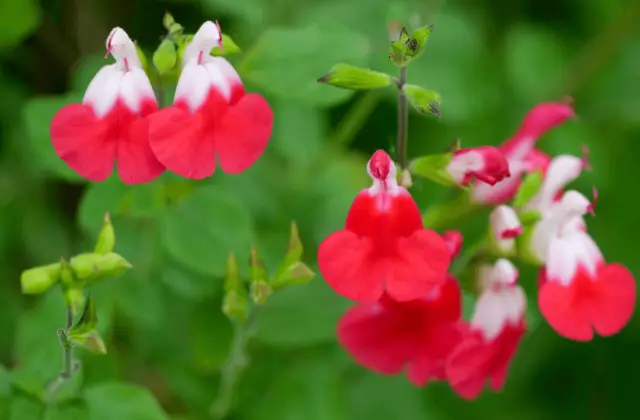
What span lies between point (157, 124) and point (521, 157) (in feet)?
1.59

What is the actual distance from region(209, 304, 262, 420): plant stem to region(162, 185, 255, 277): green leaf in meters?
0.09

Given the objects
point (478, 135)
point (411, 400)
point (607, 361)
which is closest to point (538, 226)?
point (411, 400)

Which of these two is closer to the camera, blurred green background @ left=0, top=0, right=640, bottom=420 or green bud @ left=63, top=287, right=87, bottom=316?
green bud @ left=63, top=287, right=87, bottom=316

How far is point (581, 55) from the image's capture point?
1921mm

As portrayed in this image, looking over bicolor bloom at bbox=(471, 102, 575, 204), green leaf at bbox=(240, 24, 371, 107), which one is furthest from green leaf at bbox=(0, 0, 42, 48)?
bicolor bloom at bbox=(471, 102, 575, 204)

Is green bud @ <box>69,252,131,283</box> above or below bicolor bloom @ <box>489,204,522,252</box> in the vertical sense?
above

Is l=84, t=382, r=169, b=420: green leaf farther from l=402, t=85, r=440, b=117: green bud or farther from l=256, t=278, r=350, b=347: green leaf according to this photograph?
l=402, t=85, r=440, b=117: green bud

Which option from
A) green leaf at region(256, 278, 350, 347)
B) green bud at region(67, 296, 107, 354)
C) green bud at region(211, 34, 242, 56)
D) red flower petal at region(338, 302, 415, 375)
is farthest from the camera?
green leaf at region(256, 278, 350, 347)

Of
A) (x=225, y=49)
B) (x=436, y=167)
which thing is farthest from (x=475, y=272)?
(x=225, y=49)

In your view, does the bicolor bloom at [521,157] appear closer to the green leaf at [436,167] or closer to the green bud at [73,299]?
the green leaf at [436,167]

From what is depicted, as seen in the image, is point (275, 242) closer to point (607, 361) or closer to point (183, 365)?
point (183, 365)

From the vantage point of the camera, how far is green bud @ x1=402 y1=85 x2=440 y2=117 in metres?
0.96

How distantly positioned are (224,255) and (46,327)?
0.79ft

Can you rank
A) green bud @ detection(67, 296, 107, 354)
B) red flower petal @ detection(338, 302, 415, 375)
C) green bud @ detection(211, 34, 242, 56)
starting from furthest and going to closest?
1. red flower petal @ detection(338, 302, 415, 375)
2. green bud @ detection(211, 34, 242, 56)
3. green bud @ detection(67, 296, 107, 354)
